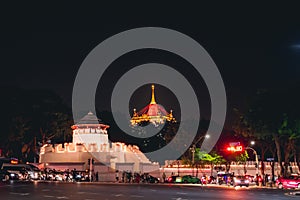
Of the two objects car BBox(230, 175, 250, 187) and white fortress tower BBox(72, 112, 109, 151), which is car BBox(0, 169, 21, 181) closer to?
Answer: car BBox(230, 175, 250, 187)

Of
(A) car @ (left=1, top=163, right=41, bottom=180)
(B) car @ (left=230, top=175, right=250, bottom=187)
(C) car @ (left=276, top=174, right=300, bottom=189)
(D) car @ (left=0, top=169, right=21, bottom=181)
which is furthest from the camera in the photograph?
(A) car @ (left=1, top=163, right=41, bottom=180)

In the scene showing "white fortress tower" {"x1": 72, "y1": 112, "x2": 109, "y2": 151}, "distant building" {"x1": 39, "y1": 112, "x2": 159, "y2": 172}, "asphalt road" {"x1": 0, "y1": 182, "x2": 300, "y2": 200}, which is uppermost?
"white fortress tower" {"x1": 72, "y1": 112, "x2": 109, "y2": 151}

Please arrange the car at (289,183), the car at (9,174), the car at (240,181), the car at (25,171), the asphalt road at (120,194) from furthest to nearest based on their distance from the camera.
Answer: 1. the car at (25,171)
2. the car at (9,174)
3. the car at (240,181)
4. the car at (289,183)
5. the asphalt road at (120,194)

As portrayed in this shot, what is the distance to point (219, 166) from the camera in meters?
90.6

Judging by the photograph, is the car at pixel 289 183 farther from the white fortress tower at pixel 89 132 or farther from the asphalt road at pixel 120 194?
the white fortress tower at pixel 89 132

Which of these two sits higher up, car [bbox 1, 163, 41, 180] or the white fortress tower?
the white fortress tower

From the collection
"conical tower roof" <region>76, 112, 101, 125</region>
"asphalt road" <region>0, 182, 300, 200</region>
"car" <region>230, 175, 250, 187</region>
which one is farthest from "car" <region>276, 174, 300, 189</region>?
"conical tower roof" <region>76, 112, 101, 125</region>

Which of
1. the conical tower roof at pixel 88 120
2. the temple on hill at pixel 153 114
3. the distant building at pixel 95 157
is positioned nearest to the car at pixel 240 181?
the distant building at pixel 95 157

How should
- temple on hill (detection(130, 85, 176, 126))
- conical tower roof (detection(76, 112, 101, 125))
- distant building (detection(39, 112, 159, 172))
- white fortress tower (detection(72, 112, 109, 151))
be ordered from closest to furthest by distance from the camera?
distant building (detection(39, 112, 159, 172)) < white fortress tower (detection(72, 112, 109, 151)) < conical tower roof (detection(76, 112, 101, 125)) < temple on hill (detection(130, 85, 176, 126))

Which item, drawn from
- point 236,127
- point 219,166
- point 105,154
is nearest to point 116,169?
point 105,154

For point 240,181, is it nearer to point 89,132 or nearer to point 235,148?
point 235,148

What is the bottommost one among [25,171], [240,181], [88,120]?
[240,181]

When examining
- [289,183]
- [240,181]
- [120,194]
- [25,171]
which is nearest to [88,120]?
[25,171]

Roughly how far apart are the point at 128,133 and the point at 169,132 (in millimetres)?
21190
